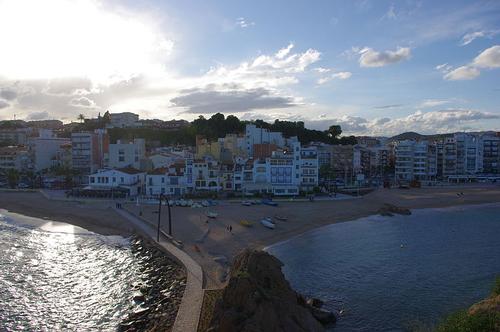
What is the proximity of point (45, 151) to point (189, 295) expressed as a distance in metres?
75.6

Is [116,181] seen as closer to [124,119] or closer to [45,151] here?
[45,151]

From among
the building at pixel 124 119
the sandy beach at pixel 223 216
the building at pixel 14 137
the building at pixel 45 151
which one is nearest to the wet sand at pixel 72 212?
the sandy beach at pixel 223 216

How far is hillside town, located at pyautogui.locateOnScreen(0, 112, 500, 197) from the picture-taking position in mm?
61156

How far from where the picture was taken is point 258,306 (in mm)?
15711

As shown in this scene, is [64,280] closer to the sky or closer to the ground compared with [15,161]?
closer to the ground

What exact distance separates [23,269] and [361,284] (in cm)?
2178

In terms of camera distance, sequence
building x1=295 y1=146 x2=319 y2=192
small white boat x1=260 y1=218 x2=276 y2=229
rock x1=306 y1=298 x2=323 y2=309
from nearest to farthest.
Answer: rock x1=306 y1=298 x2=323 y2=309 → small white boat x1=260 y1=218 x2=276 y2=229 → building x1=295 y1=146 x2=319 y2=192

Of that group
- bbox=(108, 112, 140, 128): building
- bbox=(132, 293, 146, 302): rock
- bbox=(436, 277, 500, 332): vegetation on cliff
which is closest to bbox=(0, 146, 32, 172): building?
bbox=(108, 112, 140, 128): building

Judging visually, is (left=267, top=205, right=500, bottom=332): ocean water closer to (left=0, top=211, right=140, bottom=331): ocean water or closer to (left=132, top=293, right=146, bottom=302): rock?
(left=132, top=293, right=146, bottom=302): rock

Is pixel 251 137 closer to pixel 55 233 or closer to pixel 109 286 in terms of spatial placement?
pixel 55 233

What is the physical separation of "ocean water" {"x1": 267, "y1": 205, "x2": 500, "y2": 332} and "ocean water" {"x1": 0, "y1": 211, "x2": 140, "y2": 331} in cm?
1060

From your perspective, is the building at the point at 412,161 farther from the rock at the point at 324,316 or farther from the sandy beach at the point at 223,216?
the rock at the point at 324,316

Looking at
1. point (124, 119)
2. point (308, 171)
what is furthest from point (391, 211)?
point (124, 119)

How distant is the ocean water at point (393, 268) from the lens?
2220cm
